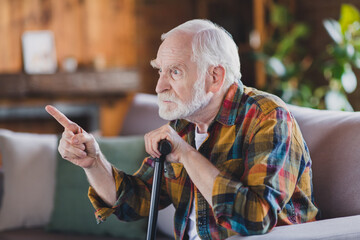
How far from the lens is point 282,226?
1184 mm

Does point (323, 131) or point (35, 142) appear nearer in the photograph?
point (323, 131)

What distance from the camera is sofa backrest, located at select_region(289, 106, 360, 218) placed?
1372 millimetres

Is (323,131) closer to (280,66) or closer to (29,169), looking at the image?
(29,169)

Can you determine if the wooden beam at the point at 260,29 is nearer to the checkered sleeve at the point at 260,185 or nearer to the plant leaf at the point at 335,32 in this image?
the plant leaf at the point at 335,32

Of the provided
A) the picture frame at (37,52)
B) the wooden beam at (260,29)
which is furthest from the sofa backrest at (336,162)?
the picture frame at (37,52)

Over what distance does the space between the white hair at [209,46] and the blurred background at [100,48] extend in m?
2.80

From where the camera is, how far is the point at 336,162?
4.63 ft

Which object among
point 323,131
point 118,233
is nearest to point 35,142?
point 118,233

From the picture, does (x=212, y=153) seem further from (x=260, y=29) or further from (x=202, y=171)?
(x=260, y=29)

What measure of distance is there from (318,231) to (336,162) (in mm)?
328

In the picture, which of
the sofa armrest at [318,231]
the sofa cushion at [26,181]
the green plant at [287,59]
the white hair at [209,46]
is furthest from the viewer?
the green plant at [287,59]

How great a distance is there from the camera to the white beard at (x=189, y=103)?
4.27 ft

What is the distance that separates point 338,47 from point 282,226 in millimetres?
2023

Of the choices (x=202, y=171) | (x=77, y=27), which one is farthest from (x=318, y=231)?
(x=77, y=27)
